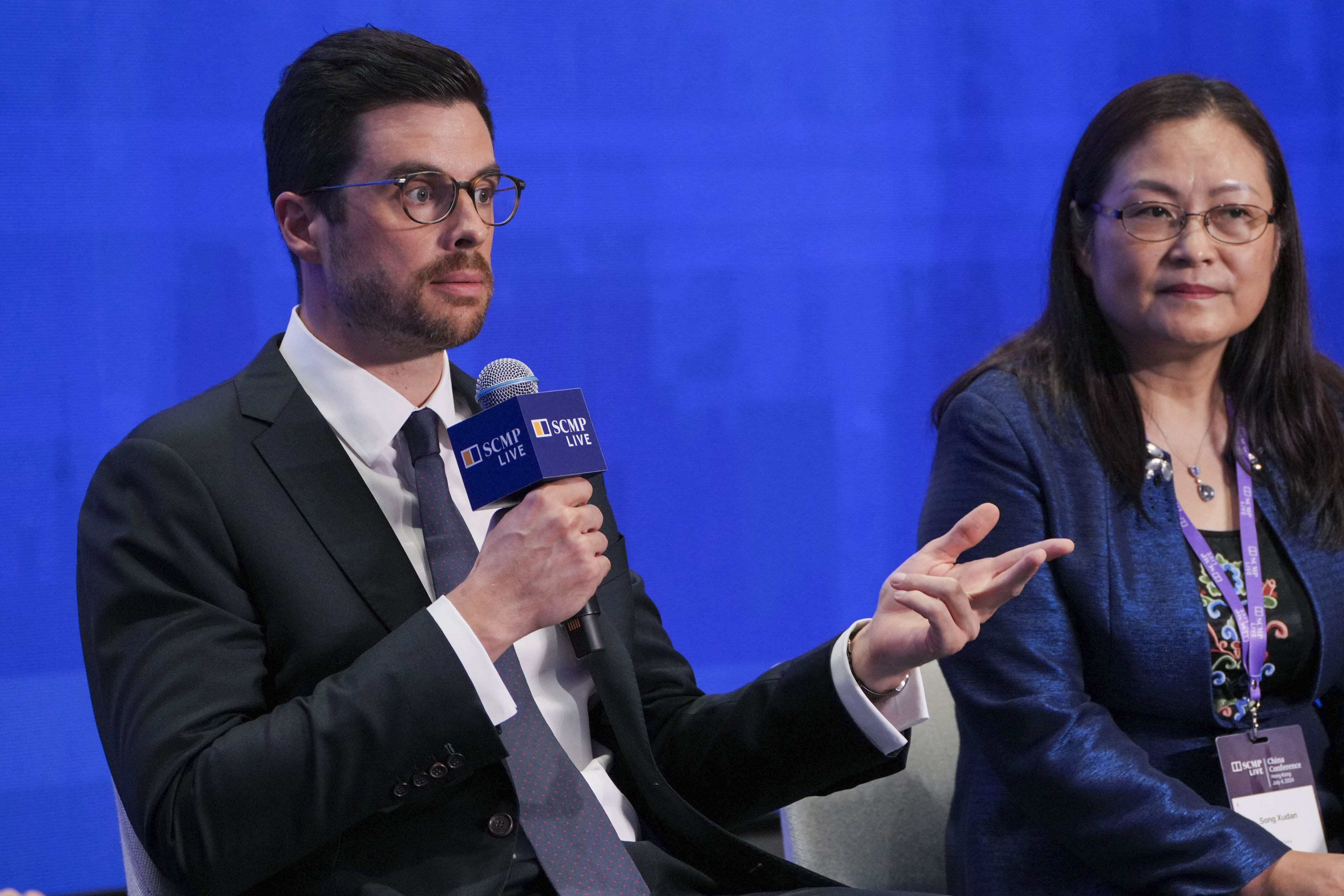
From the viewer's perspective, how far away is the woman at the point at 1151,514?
186cm

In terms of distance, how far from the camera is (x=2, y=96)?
2.53 metres

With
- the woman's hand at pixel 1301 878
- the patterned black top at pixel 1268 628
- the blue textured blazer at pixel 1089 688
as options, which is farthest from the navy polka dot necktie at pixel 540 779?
the patterned black top at pixel 1268 628

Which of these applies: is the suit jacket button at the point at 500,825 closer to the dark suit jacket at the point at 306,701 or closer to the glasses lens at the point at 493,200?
the dark suit jacket at the point at 306,701

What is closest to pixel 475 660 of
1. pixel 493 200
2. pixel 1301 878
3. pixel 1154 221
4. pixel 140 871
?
pixel 140 871

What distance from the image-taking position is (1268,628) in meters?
2.01

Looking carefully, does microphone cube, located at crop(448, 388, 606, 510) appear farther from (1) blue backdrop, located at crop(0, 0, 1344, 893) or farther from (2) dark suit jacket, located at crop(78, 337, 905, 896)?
(1) blue backdrop, located at crop(0, 0, 1344, 893)

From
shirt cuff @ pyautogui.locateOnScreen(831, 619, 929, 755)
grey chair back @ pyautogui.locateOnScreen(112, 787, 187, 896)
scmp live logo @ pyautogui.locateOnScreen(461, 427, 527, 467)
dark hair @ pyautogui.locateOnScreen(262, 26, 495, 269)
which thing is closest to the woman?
shirt cuff @ pyautogui.locateOnScreen(831, 619, 929, 755)

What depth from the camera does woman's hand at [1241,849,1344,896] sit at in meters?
1.71

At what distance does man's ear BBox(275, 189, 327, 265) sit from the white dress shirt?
12 cm

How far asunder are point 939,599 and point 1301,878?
712mm

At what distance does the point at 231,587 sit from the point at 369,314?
436mm

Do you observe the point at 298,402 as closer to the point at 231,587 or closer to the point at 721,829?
the point at 231,587

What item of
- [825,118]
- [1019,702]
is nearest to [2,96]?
[825,118]

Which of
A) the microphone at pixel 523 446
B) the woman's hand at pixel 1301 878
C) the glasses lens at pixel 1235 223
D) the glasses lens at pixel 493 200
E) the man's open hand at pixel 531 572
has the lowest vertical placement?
the woman's hand at pixel 1301 878
